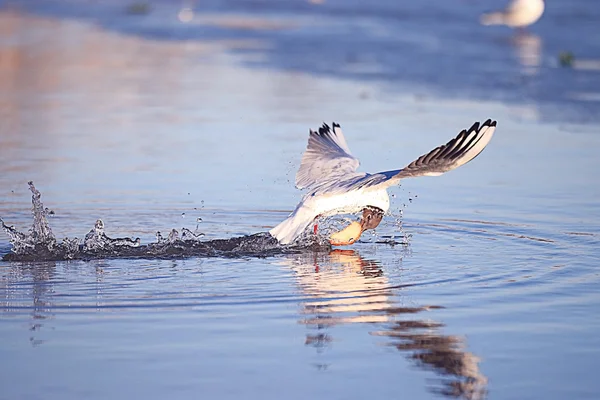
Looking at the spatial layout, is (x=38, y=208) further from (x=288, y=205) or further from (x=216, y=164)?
(x=216, y=164)

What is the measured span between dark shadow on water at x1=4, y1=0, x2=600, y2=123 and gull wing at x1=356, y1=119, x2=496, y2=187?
7154mm

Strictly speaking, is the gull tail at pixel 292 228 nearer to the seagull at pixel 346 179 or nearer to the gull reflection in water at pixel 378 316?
the seagull at pixel 346 179

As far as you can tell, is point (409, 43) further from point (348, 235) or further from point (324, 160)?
point (348, 235)

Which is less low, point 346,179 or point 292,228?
point 346,179

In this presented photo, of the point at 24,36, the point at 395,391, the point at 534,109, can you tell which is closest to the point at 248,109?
the point at 534,109

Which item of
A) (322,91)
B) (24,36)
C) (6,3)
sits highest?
(6,3)

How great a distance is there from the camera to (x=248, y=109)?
1593 centimetres

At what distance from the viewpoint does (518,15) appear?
80.6 feet

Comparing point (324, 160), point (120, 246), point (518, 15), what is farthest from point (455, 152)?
point (518, 15)

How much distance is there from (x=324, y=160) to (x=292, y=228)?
92 centimetres

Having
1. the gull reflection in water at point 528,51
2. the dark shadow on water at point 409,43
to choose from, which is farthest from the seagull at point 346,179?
the gull reflection in water at point 528,51

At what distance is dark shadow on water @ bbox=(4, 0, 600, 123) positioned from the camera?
17.5m

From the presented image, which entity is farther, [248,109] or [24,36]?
[24,36]

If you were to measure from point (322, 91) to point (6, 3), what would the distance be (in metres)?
25.5
